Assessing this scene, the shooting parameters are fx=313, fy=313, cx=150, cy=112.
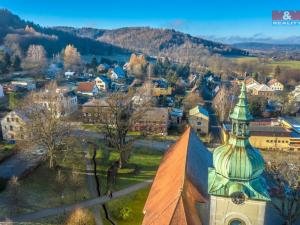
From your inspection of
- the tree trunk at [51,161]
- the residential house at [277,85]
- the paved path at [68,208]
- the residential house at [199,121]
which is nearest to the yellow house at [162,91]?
the residential house at [199,121]

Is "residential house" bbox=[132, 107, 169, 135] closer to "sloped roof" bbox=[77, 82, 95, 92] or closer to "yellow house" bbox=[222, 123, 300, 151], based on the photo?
"yellow house" bbox=[222, 123, 300, 151]

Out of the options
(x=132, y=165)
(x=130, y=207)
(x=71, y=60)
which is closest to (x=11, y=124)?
(x=132, y=165)

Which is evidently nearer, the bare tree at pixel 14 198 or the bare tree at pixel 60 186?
the bare tree at pixel 14 198

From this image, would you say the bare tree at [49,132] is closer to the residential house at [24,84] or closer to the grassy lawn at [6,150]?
the grassy lawn at [6,150]

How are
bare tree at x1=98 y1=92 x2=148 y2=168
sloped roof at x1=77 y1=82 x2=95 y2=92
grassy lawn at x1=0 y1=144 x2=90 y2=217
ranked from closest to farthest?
grassy lawn at x1=0 y1=144 x2=90 y2=217, bare tree at x1=98 y1=92 x2=148 y2=168, sloped roof at x1=77 y1=82 x2=95 y2=92

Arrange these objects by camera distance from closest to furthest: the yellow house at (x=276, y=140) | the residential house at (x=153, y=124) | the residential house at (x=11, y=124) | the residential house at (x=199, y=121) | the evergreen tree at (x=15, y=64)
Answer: the residential house at (x=11, y=124), the yellow house at (x=276, y=140), the residential house at (x=153, y=124), the residential house at (x=199, y=121), the evergreen tree at (x=15, y=64)

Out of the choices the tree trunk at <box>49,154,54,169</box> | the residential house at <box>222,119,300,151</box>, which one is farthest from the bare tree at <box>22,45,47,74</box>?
the residential house at <box>222,119,300,151</box>
